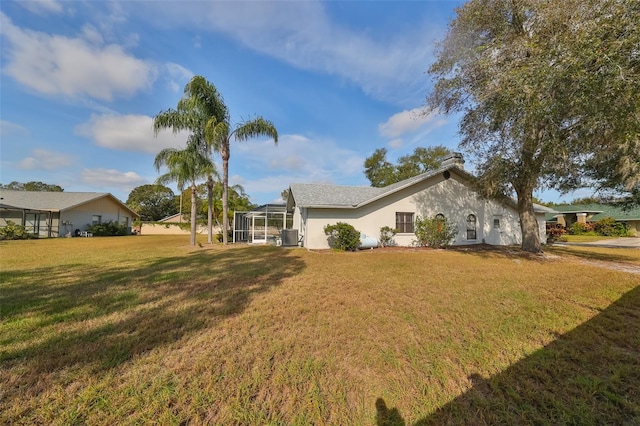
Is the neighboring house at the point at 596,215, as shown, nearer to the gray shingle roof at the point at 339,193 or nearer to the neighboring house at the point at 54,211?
the gray shingle roof at the point at 339,193

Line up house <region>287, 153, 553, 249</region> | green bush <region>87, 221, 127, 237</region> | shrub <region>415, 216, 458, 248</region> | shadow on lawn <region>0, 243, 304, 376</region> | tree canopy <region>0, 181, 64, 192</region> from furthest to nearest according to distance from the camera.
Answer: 1. tree canopy <region>0, 181, 64, 192</region>
2. green bush <region>87, 221, 127, 237</region>
3. shrub <region>415, 216, 458, 248</region>
4. house <region>287, 153, 553, 249</region>
5. shadow on lawn <region>0, 243, 304, 376</region>

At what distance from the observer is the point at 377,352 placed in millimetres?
3145

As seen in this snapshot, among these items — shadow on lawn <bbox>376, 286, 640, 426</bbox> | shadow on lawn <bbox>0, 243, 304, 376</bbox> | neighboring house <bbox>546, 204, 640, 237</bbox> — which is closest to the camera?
shadow on lawn <bbox>376, 286, 640, 426</bbox>

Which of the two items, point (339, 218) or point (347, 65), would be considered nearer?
point (347, 65)

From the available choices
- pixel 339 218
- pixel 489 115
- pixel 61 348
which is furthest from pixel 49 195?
pixel 489 115

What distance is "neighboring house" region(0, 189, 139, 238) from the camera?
Answer: 70.3 feet

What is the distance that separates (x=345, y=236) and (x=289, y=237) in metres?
3.80

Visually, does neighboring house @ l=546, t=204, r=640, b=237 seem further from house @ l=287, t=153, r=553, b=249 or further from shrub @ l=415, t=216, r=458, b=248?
shrub @ l=415, t=216, r=458, b=248

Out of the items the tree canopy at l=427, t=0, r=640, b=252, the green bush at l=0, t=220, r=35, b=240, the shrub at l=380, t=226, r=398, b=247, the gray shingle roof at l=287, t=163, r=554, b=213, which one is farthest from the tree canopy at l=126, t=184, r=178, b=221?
the tree canopy at l=427, t=0, r=640, b=252

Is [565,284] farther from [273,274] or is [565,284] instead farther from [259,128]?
[259,128]

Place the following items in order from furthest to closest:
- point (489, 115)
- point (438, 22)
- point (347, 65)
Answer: point (347, 65) < point (438, 22) < point (489, 115)

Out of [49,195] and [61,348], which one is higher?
[49,195]

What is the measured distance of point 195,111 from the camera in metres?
14.6

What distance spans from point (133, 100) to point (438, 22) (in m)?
14.9
